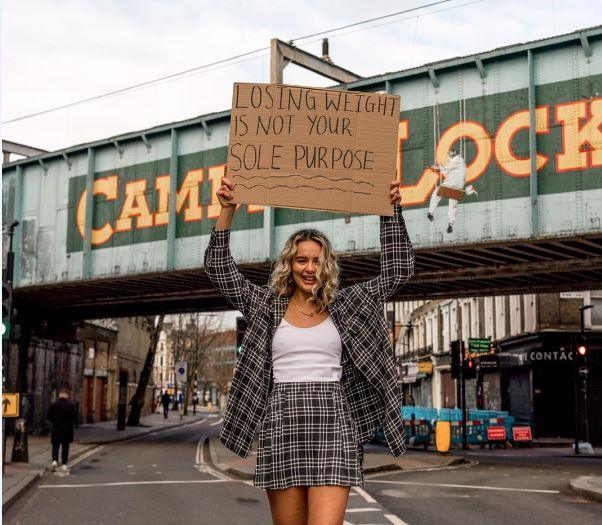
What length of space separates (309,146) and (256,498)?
9488 millimetres

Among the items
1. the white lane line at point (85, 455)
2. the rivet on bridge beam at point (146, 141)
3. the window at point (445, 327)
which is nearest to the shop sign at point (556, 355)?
the window at point (445, 327)

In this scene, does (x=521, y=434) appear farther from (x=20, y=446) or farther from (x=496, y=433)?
(x=20, y=446)

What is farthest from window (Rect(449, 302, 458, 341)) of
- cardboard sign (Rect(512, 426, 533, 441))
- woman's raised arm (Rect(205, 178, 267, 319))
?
woman's raised arm (Rect(205, 178, 267, 319))

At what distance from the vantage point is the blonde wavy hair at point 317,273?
12.8ft

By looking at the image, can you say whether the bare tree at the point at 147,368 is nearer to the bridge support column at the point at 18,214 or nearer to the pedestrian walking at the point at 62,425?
the bridge support column at the point at 18,214

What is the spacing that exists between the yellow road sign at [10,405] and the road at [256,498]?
1.36 m

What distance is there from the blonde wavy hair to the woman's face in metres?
0.02

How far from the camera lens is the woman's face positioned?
392 centimetres

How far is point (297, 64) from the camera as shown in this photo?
2275 centimetres

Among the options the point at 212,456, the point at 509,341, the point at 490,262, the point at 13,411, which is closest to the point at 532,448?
the point at 509,341

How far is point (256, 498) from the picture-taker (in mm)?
12898

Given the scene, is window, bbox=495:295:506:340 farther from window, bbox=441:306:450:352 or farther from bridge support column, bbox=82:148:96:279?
bridge support column, bbox=82:148:96:279

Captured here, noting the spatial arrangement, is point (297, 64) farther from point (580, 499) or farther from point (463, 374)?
point (580, 499)

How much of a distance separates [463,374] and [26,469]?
45.9 ft
